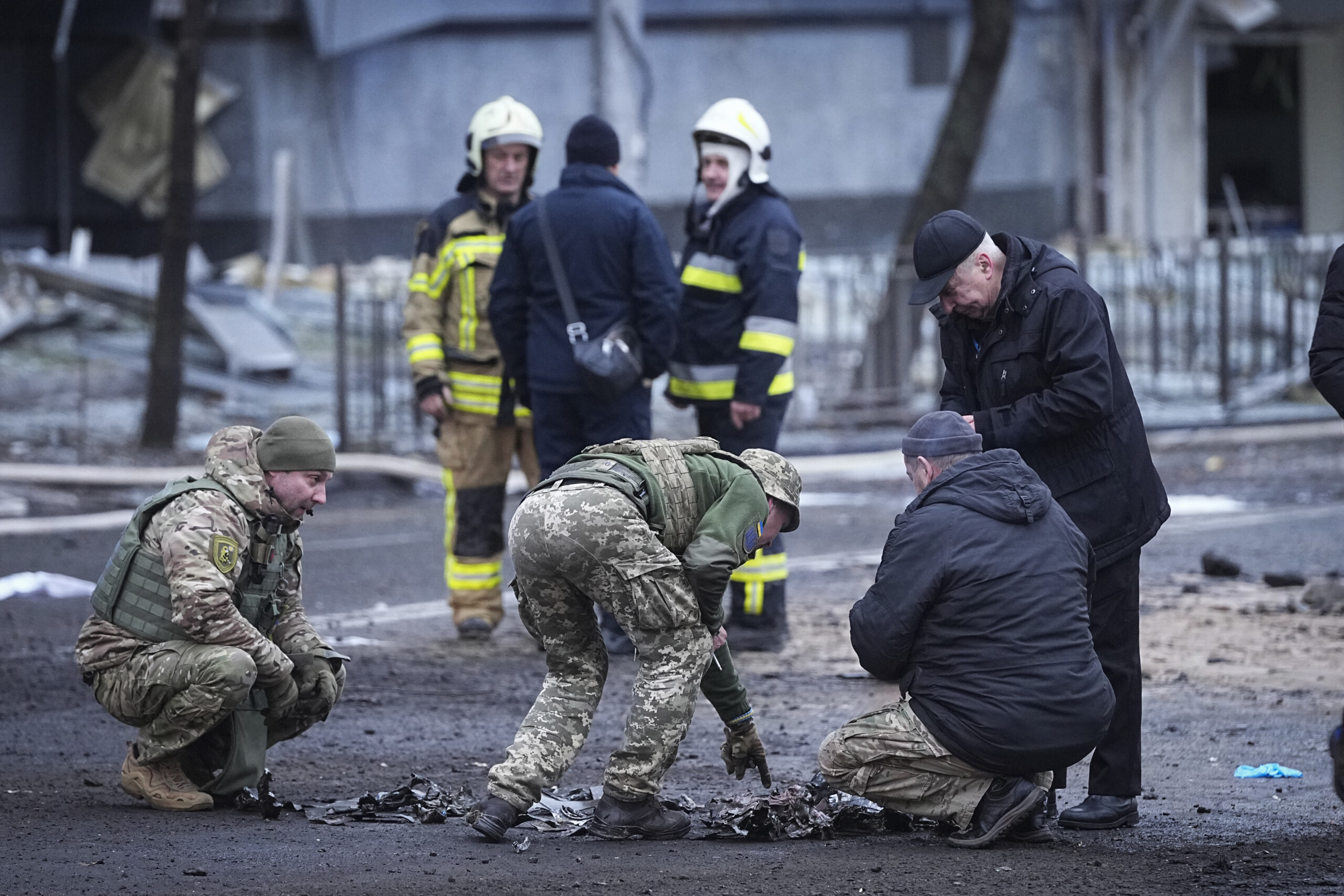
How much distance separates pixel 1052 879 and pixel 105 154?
63.6 feet

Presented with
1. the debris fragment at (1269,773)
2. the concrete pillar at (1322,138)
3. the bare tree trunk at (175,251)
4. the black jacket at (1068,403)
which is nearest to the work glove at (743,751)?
the black jacket at (1068,403)

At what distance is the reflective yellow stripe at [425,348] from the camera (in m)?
7.56

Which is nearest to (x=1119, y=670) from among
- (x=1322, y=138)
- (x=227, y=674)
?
(x=227, y=674)

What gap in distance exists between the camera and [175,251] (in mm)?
13430

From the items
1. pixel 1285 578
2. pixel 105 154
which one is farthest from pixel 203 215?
pixel 1285 578

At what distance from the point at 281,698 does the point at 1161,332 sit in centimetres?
1264

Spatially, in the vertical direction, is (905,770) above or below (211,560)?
below

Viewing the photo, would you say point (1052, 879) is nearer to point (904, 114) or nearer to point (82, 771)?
point (82, 771)

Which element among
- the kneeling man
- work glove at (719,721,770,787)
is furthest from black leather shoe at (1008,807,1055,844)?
work glove at (719,721,770,787)

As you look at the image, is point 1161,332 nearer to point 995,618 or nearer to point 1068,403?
point 1068,403

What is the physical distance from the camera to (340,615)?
8.24 metres

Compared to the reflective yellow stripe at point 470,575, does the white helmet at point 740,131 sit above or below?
above

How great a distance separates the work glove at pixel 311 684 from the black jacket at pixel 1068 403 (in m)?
2.11

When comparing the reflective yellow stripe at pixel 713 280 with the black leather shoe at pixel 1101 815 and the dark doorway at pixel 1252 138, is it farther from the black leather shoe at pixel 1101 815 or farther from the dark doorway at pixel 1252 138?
the dark doorway at pixel 1252 138
